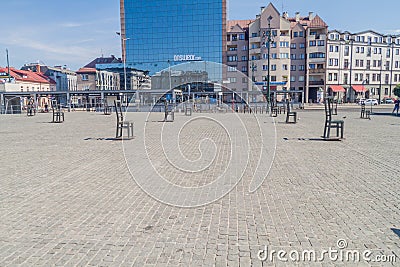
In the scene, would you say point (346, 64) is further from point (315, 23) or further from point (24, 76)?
point (24, 76)

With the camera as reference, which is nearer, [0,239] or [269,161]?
[0,239]

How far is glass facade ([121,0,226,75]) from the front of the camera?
74938 mm

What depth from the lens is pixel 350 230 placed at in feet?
12.7

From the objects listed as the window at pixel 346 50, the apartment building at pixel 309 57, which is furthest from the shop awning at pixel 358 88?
the apartment building at pixel 309 57

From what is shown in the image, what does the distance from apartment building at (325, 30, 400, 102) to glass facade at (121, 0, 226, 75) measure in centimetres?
2811

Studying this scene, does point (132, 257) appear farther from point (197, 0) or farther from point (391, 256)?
point (197, 0)

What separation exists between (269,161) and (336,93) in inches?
2611

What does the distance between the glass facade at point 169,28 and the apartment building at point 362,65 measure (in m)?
28.1

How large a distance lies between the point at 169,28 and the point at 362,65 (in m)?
48.8

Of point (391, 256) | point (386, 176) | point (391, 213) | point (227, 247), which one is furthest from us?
point (386, 176)

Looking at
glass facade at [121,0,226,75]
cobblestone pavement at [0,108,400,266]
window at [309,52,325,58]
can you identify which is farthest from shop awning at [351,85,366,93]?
cobblestone pavement at [0,108,400,266]

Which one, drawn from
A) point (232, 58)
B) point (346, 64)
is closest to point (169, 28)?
point (232, 58)

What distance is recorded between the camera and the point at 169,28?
258ft

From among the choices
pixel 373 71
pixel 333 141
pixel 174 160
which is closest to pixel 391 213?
pixel 174 160
